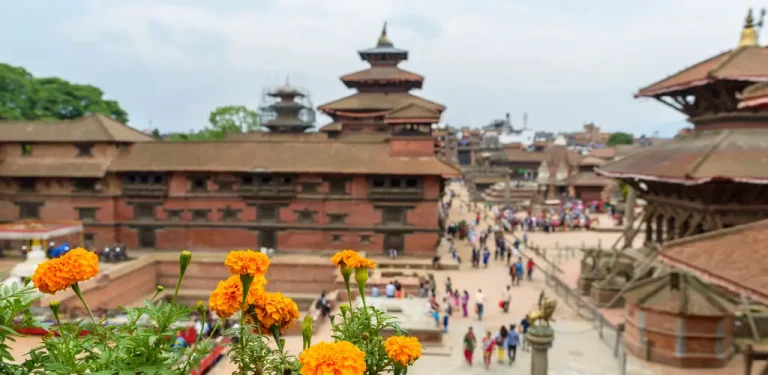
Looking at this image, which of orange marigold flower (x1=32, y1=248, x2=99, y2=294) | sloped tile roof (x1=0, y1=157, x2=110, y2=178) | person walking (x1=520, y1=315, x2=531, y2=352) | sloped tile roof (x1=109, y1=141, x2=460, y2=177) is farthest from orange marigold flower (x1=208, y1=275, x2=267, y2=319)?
sloped tile roof (x1=0, y1=157, x2=110, y2=178)

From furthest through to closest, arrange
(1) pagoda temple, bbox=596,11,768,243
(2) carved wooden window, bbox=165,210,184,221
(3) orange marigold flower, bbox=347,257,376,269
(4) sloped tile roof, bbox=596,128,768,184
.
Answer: (2) carved wooden window, bbox=165,210,184,221
(1) pagoda temple, bbox=596,11,768,243
(4) sloped tile roof, bbox=596,128,768,184
(3) orange marigold flower, bbox=347,257,376,269

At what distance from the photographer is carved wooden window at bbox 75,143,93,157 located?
32031mm

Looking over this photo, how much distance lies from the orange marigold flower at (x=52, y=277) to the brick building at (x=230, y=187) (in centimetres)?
2557

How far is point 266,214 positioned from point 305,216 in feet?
7.87

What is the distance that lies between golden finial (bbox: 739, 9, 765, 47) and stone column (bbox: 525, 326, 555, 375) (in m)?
15.9

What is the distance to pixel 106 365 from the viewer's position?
10.5ft

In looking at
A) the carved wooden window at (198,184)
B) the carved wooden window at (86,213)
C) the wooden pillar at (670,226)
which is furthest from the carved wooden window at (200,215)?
the wooden pillar at (670,226)

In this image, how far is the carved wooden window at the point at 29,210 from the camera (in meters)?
32.4

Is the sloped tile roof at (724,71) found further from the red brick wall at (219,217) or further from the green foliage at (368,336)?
the green foliage at (368,336)

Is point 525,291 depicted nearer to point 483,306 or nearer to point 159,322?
point 483,306

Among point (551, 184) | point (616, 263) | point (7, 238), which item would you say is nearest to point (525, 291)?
point (616, 263)

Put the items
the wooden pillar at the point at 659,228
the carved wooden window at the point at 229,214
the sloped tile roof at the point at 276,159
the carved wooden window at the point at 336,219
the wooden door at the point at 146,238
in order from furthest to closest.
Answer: the wooden door at the point at 146,238 < the carved wooden window at the point at 229,214 < the carved wooden window at the point at 336,219 < the sloped tile roof at the point at 276,159 < the wooden pillar at the point at 659,228

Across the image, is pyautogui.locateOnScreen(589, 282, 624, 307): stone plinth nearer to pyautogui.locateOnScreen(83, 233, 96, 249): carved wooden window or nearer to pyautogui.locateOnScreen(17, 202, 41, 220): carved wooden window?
pyautogui.locateOnScreen(83, 233, 96, 249): carved wooden window

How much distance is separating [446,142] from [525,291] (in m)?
85.4
